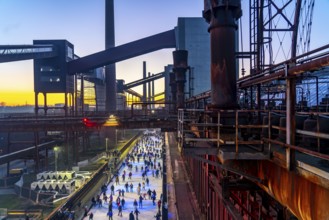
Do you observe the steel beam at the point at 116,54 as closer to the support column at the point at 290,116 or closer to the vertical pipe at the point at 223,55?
the vertical pipe at the point at 223,55

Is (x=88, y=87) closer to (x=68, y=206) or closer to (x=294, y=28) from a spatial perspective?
(x=68, y=206)

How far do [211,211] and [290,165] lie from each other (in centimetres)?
665

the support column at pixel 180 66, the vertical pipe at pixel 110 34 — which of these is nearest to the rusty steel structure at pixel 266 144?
the support column at pixel 180 66

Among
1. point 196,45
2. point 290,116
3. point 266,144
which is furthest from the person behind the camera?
point 196,45

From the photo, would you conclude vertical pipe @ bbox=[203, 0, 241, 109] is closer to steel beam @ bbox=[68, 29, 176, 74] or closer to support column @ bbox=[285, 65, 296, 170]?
support column @ bbox=[285, 65, 296, 170]

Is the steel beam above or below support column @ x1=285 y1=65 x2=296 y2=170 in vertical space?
above

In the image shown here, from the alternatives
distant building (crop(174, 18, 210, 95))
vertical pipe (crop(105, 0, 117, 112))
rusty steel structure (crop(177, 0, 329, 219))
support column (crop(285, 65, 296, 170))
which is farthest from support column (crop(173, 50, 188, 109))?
vertical pipe (crop(105, 0, 117, 112))

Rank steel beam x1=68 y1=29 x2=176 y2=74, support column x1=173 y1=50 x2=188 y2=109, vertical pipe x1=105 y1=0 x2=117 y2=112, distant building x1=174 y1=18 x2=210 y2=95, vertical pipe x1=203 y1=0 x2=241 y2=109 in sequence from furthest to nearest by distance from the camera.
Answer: vertical pipe x1=105 y1=0 x2=117 y2=112, distant building x1=174 y1=18 x2=210 y2=95, steel beam x1=68 y1=29 x2=176 y2=74, support column x1=173 y1=50 x2=188 y2=109, vertical pipe x1=203 y1=0 x2=241 y2=109

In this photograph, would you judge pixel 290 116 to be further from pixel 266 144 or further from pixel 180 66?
pixel 180 66

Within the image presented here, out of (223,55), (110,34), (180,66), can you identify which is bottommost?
(223,55)

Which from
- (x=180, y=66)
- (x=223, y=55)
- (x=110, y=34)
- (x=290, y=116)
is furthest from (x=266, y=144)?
(x=110, y=34)

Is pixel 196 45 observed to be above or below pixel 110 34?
below

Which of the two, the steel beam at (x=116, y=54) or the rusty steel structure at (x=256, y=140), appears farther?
the steel beam at (x=116, y=54)

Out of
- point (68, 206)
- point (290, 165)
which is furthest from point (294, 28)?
point (68, 206)
